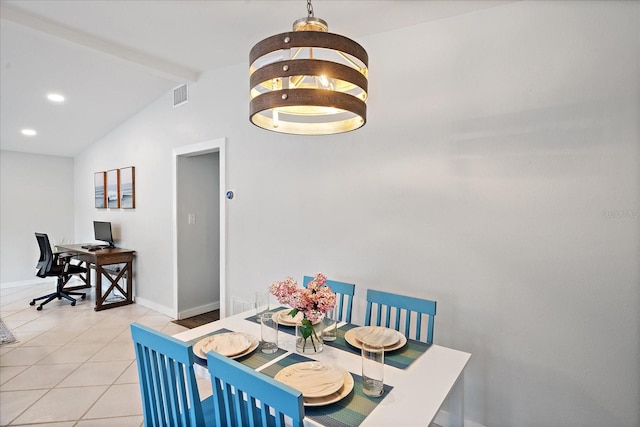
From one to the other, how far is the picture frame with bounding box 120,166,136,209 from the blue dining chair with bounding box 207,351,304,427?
421 centimetres

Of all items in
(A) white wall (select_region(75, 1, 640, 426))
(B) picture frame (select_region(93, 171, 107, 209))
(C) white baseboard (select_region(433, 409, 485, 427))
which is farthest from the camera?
(B) picture frame (select_region(93, 171, 107, 209))

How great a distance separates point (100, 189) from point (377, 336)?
206 inches

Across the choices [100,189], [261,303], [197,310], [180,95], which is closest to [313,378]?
[261,303]

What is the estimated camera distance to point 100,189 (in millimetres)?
5207

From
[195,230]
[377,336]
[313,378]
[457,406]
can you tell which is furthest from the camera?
[195,230]

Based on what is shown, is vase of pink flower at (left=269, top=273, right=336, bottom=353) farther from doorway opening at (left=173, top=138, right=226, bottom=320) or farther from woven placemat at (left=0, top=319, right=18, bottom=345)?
woven placemat at (left=0, top=319, right=18, bottom=345)

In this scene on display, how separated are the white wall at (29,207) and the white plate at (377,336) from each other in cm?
634

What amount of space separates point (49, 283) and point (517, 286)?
7188mm

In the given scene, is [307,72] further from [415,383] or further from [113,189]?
[113,189]

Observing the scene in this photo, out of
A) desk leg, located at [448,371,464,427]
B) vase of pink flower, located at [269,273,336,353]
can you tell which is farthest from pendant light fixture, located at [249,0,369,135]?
desk leg, located at [448,371,464,427]

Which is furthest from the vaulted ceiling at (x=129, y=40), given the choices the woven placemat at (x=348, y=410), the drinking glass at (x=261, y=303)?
the woven placemat at (x=348, y=410)

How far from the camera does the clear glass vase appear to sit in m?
1.49

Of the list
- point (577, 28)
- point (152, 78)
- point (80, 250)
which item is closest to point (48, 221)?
point (80, 250)

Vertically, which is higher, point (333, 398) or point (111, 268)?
point (333, 398)
